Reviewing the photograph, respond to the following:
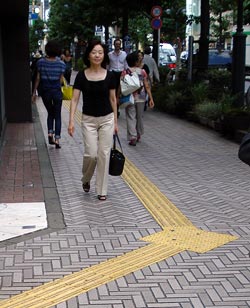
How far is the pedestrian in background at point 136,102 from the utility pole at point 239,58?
2642 mm

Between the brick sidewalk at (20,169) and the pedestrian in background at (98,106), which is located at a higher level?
the pedestrian in background at (98,106)

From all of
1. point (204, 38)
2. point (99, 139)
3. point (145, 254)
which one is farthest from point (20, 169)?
point (204, 38)

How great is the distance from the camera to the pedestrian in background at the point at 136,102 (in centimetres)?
1012

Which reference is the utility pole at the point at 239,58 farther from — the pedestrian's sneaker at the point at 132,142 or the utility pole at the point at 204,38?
the utility pole at the point at 204,38

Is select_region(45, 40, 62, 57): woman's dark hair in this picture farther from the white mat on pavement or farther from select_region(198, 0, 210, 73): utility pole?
select_region(198, 0, 210, 73): utility pole

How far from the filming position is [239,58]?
12211 millimetres

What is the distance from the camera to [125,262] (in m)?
4.73

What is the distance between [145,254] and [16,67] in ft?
31.1

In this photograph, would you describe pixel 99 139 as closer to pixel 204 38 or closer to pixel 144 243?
pixel 144 243

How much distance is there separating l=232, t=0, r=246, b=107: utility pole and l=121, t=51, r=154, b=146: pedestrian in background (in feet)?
8.67

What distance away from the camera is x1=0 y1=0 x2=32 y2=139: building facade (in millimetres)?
13367

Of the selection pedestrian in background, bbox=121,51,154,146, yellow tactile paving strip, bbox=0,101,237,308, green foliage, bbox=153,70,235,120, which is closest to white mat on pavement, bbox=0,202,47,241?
yellow tactile paving strip, bbox=0,101,237,308

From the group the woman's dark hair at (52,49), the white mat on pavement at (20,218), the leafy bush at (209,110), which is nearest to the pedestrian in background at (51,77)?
the woman's dark hair at (52,49)

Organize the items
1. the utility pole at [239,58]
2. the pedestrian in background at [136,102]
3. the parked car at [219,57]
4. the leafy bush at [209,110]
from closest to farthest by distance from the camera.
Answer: the pedestrian in background at [136,102], the utility pole at [239,58], the leafy bush at [209,110], the parked car at [219,57]
